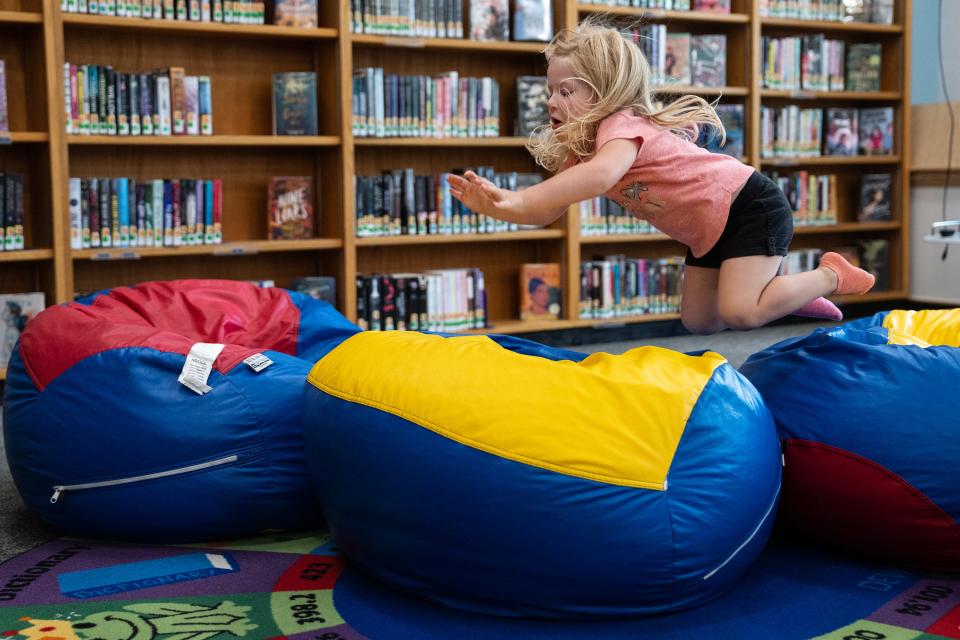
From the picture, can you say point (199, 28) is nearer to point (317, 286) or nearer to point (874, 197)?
point (317, 286)

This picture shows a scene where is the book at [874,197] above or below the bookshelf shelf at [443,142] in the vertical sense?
below

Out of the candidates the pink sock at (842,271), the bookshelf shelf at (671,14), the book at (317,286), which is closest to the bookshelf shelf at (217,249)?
the book at (317,286)

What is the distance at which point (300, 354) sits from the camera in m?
2.72

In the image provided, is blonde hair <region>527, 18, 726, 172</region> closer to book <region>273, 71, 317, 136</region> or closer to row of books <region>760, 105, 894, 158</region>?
book <region>273, 71, 317, 136</region>

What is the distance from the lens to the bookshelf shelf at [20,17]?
364cm

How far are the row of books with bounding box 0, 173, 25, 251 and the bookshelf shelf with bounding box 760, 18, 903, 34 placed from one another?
11.3ft

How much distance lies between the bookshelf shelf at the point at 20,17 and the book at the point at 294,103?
887 mm

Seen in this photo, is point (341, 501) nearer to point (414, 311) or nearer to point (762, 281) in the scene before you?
point (762, 281)

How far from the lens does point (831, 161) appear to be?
17.9 feet

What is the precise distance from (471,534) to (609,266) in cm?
336

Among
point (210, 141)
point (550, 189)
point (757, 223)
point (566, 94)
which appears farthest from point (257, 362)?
point (210, 141)

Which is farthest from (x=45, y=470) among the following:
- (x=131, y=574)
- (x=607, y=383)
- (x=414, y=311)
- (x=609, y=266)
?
(x=609, y=266)

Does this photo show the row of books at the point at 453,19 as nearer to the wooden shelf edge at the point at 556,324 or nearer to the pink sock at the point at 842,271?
the wooden shelf edge at the point at 556,324

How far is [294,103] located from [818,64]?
2.77 metres
